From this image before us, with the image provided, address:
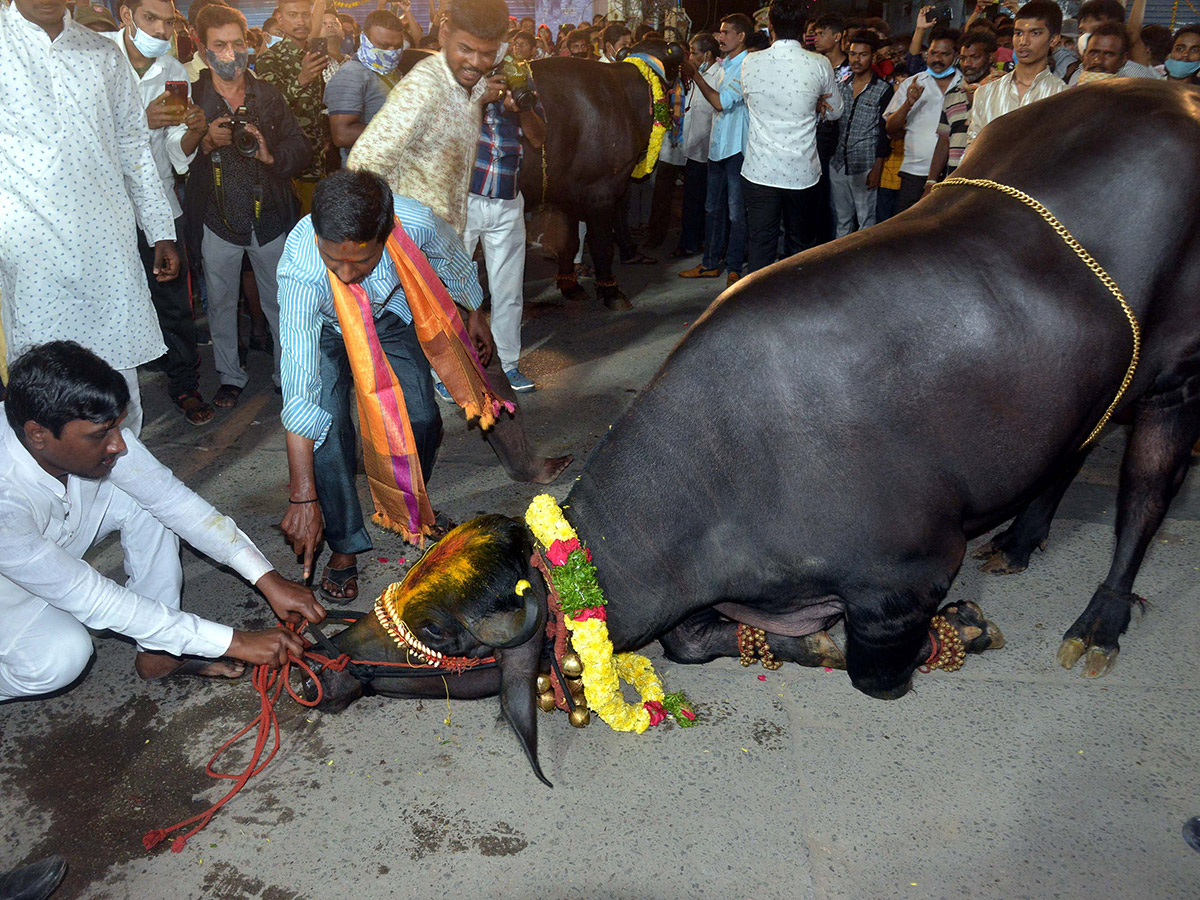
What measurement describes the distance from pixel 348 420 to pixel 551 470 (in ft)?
4.02

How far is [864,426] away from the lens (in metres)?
2.59

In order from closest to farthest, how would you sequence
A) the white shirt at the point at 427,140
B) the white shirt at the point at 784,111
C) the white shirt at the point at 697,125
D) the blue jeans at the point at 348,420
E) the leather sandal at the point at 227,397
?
1. the blue jeans at the point at 348,420
2. the white shirt at the point at 427,140
3. the leather sandal at the point at 227,397
4. the white shirt at the point at 784,111
5. the white shirt at the point at 697,125

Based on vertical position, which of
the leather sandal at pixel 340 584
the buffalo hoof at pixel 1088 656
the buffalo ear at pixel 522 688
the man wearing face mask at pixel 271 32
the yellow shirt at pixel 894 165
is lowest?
the leather sandal at pixel 340 584

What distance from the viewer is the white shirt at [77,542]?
8.78 ft

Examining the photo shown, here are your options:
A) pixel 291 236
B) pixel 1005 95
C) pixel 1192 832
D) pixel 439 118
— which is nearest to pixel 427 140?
pixel 439 118

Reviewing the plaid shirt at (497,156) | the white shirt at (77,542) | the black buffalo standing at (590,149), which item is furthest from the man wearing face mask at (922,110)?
the white shirt at (77,542)

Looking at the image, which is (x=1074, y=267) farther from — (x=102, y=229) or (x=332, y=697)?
(x=102, y=229)

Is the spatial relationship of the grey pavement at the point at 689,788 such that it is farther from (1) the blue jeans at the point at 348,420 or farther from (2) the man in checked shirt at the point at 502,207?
(2) the man in checked shirt at the point at 502,207

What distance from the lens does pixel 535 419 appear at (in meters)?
5.41

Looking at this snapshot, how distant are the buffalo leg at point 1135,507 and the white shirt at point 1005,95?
6.93 feet

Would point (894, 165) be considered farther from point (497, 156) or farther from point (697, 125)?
point (497, 156)

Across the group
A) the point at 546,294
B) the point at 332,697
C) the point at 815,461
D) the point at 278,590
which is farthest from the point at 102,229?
the point at 546,294

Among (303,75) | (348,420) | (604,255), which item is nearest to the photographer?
(348,420)

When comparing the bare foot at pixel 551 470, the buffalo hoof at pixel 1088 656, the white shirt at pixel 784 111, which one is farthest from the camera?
the white shirt at pixel 784 111
